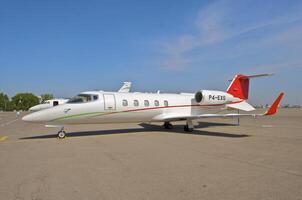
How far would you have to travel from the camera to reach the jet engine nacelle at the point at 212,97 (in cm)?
1766

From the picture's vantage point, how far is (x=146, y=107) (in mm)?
16062

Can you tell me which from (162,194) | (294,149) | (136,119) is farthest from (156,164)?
(136,119)

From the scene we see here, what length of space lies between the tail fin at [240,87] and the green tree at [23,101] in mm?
147653

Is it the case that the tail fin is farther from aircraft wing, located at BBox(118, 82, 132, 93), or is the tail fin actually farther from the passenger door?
aircraft wing, located at BBox(118, 82, 132, 93)

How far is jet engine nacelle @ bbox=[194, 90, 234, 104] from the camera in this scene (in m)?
17.7

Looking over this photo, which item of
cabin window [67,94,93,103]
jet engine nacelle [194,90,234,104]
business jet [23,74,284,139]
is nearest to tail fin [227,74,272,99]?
business jet [23,74,284,139]

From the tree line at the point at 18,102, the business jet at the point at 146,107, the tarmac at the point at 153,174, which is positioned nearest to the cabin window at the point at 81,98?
the business jet at the point at 146,107

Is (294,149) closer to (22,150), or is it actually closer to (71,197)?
(71,197)

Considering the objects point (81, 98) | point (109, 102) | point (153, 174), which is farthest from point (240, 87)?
point (153, 174)

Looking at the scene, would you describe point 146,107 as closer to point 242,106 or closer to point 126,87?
point 242,106

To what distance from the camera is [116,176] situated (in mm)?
6043

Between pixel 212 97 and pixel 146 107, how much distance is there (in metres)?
4.84

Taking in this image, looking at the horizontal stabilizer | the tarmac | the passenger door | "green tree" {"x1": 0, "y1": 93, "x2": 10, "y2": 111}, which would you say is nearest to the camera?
the tarmac

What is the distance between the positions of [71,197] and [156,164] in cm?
288
